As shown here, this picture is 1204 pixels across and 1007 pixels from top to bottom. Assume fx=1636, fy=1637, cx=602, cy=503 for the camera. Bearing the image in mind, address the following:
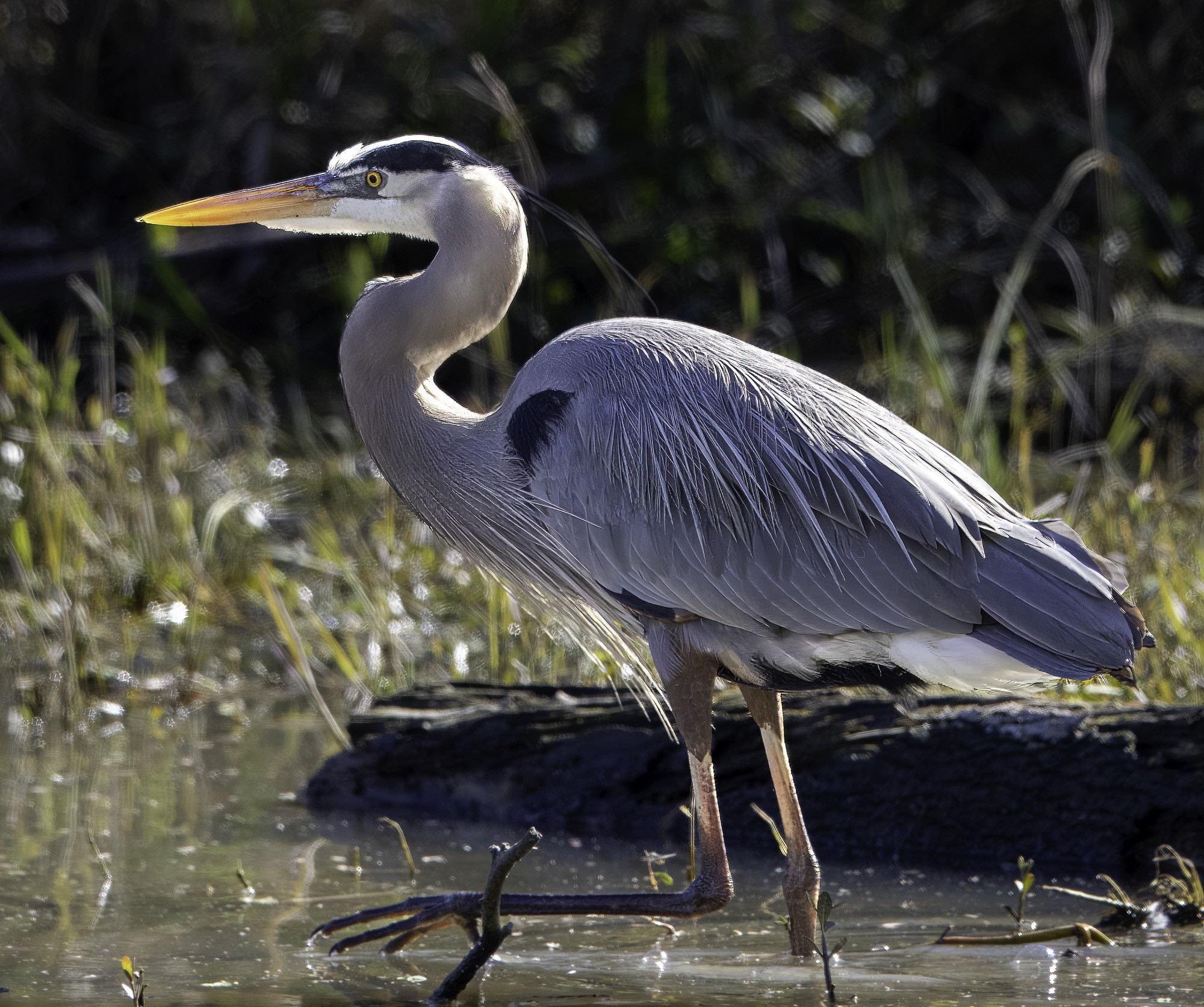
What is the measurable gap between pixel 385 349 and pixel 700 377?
770mm

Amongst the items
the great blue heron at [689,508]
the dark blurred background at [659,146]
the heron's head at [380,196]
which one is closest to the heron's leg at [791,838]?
the great blue heron at [689,508]

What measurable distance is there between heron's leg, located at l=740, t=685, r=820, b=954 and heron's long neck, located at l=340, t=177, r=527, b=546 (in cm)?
81

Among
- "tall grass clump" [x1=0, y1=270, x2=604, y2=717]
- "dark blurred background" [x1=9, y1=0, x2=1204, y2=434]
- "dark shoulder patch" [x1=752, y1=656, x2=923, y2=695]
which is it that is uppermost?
"dark blurred background" [x1=9, y1=0, x2=1204, y2=434]

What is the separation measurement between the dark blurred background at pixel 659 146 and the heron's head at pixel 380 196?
4404mm

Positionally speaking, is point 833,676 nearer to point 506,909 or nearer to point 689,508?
point 689,508

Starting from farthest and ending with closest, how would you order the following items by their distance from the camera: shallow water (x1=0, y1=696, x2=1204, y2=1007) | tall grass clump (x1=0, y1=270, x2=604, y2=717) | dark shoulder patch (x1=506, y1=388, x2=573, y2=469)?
tall grass clump (x1=0, y1=270, x2=604, y2=717)
dark shoulder patch (x1=506, y1=388, x2=573, y2=469)
shallow water (x1=0, y1=696, x2=1204, y2=1007)

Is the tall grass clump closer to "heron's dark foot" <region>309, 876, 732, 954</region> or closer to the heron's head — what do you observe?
the heron's head

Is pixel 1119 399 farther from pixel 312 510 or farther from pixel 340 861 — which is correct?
pixel 340 861

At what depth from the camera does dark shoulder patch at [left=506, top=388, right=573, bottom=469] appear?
12.2ft

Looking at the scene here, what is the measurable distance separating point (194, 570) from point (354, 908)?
2.52 metres

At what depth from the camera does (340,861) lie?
4105 mm

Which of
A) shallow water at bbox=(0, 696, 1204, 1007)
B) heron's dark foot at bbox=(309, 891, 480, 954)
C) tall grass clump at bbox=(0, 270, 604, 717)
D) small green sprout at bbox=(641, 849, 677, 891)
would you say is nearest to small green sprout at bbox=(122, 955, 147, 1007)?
shallow water at bbox=(0, 696, 1204, 1007)

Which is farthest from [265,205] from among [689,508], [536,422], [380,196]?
[689,508]

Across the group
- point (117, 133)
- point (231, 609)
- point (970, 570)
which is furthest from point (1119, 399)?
point (117, 133)
